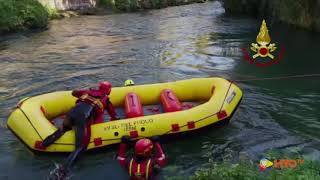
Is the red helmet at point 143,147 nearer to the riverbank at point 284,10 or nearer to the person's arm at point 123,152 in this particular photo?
the person's arm at point 123,152

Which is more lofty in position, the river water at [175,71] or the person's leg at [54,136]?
the person's leg at [54,136]

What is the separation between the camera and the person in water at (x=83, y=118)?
24.3 ft

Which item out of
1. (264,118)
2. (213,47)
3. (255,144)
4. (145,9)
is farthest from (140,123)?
(145,9)

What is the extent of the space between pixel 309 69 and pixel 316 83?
5.74ft

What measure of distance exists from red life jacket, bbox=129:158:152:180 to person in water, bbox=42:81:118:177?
4.34ft

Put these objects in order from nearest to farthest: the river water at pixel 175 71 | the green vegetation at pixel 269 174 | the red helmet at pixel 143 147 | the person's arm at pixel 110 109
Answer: the green vegetation at pixel 269 174 < the red helmet at pixel 143 147 < the river water at pixel 175 71 < the person's arm at pixel 110 109

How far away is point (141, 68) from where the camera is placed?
1416cm

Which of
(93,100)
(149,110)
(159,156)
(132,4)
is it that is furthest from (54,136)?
(132,4)

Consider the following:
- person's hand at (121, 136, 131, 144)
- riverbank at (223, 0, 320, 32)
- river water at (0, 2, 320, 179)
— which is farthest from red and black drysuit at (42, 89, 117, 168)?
riverbank at (223, 0, 320, 32)

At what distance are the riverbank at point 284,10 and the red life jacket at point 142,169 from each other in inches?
591

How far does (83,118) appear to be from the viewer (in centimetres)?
754

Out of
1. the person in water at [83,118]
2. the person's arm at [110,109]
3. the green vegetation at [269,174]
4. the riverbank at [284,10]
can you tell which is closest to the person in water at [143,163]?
the green vegetation at [269,174]

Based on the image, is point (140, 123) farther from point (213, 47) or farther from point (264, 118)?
point (213, 47)

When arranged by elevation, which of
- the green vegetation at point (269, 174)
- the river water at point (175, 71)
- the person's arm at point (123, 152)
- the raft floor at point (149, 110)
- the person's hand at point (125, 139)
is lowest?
the river water at point (175, 71)
